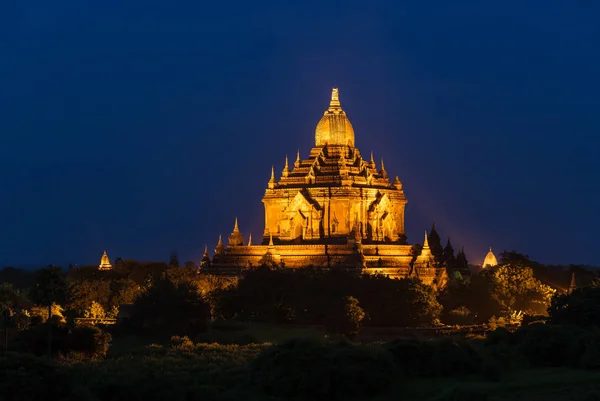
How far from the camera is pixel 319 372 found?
37375 millimetres

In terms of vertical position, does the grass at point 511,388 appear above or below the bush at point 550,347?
below

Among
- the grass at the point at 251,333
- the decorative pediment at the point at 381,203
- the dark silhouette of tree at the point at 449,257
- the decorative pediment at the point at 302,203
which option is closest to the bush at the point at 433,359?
the grass at the point at 251,333

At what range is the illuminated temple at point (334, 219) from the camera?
73.4 meters

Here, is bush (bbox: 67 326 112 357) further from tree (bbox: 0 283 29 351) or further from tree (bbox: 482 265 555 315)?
tree (bbox: 482 265 555 315)

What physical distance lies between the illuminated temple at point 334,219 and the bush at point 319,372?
32.7 metres

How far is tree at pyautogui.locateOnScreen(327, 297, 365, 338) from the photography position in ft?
184

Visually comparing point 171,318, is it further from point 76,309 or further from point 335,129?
point 335,129

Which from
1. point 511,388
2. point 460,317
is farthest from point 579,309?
point 511,388

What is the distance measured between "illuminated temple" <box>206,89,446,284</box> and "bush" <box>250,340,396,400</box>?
107 ft

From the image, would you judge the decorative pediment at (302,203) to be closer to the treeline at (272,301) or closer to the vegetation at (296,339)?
the treeline at (272,301)

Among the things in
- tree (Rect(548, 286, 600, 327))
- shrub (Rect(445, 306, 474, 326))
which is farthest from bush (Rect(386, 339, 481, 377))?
shrub (Rect(445, 306, 474, 326))

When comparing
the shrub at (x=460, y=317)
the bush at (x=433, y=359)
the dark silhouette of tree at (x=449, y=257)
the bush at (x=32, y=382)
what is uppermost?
the dark silhouette of tree at (x=449, y=257)

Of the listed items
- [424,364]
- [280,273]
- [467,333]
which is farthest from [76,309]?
[424,364]

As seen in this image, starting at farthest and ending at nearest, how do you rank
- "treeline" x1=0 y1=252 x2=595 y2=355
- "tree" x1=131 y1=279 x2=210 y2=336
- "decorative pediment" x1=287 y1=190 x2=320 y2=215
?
"decorative pediment" x1=287 y1=190 x2=320 y2=215
"tree" x1=131 y1=279 x2=210 y2=336
"treeline" x1=0 y1=252 x2=595 y2=355
